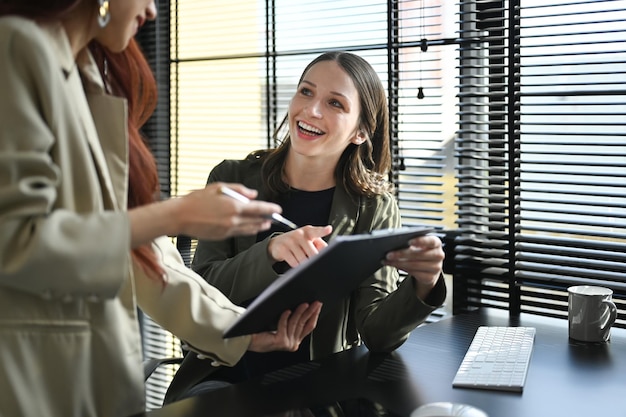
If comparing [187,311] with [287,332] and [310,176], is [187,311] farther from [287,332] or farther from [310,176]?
[310,176]

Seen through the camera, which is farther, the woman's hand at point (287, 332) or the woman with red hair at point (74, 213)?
the woman's hand at point (287, 332)

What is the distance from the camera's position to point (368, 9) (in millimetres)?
2711

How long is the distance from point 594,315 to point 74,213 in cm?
137

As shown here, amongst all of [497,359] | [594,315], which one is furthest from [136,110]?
[594,315]

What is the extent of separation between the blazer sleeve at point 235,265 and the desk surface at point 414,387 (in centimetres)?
35

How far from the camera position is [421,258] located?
5.70 feet

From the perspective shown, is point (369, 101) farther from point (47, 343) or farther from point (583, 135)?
point (47, 343)

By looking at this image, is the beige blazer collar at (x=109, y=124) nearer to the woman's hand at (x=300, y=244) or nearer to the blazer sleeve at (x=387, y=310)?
the woman's hand at (x=300, y=244)

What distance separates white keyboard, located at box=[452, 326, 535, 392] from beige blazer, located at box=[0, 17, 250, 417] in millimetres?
700

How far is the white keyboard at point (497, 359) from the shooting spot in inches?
61.9

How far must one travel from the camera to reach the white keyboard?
157cm

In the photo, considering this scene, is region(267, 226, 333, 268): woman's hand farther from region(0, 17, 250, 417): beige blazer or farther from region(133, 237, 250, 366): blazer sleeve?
region(0, 17, 250, 417): beige blazer

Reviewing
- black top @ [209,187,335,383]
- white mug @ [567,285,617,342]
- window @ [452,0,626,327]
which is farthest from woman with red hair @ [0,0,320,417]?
window @ [452,0,626,327]

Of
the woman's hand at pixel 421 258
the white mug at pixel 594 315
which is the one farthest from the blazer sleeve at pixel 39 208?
the white mug at pixel 594 315
